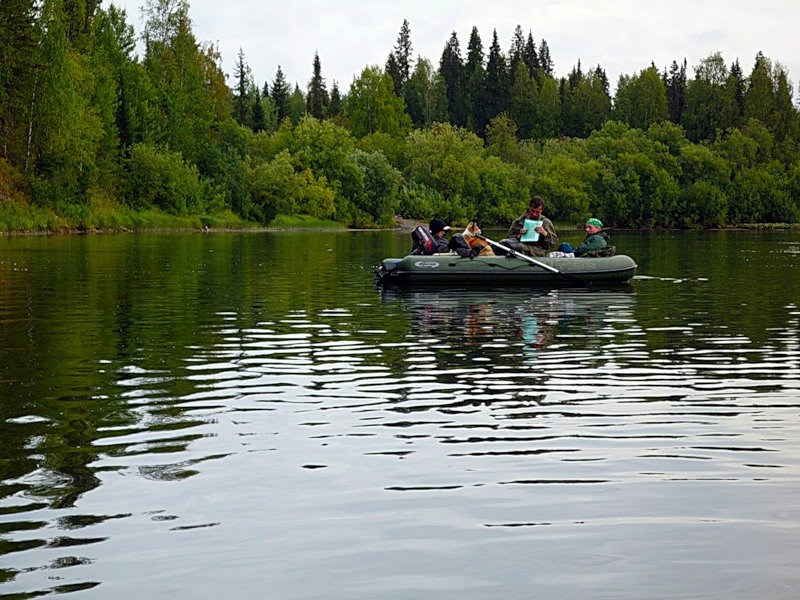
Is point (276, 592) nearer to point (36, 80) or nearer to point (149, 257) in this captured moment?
point (149, 257)

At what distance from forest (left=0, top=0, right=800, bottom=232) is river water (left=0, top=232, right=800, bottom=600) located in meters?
52.3

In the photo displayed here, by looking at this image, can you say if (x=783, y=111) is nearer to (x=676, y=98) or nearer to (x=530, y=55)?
(x=676, y=98)

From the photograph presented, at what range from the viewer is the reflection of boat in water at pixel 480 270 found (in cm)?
2739

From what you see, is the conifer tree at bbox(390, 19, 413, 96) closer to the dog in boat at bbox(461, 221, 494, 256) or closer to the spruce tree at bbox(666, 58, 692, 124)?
the spruce tree at bbox(666, 58, 692, 124)

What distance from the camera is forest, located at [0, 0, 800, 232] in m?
71.4

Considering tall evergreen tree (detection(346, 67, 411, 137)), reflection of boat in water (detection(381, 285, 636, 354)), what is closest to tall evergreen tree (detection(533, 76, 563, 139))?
tall evergreen tree (detection(346, 67, 411, 137))

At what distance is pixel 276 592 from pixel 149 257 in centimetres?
3672

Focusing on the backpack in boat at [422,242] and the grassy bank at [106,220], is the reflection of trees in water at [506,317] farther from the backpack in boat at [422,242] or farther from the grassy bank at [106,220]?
the grassy bank at [106,220]

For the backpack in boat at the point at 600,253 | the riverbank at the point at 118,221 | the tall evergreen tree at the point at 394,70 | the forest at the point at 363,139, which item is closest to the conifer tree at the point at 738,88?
the forest at the point at 363,139

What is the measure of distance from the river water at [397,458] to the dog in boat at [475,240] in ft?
28.8

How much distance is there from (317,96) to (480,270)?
13347cm

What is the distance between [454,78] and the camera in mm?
187375

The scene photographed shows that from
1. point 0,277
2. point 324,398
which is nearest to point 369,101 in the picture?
point 0,277

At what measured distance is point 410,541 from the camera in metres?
6.69
